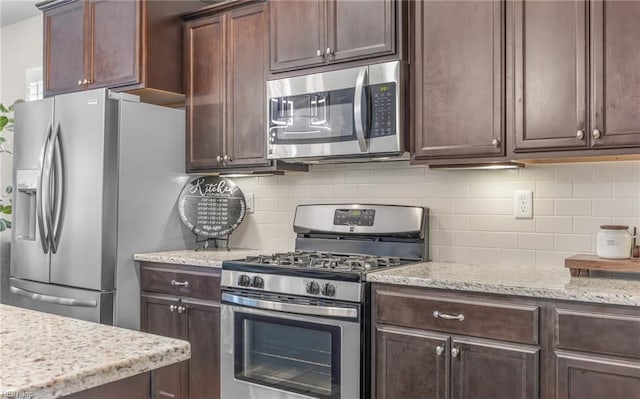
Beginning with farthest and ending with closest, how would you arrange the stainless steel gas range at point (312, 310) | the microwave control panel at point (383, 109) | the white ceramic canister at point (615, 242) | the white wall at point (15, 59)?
the white wall at point (15, 59), the microwave control panel at point (383, 109), the stainless steel gas range at point (312, 310), the white ceramic canister at point (615, 242)

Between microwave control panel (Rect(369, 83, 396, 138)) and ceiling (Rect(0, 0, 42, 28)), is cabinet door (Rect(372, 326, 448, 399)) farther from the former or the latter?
ceiling (Rect(0, 0, 42, 28))

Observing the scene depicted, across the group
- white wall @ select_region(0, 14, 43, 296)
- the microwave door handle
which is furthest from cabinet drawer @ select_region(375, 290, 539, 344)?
white wall @ select_region(0, 14, 43, 296)

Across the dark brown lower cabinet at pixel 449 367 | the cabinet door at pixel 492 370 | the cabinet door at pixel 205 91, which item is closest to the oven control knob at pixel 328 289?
the dark brown lower cabinet at pixel 449 367

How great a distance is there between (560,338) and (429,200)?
3.62 ft

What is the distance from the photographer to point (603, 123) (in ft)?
6.91

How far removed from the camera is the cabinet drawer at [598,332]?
178cm

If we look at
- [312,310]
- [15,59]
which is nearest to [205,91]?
[312,310]

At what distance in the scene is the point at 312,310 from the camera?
2412 mm

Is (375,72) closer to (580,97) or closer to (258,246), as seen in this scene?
(580,97)

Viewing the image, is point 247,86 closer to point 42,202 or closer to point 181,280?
point 181,280

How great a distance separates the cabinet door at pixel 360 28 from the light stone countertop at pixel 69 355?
1831 millimetres

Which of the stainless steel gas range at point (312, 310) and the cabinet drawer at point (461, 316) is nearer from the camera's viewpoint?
the cabinet drawer at point (461, 316)

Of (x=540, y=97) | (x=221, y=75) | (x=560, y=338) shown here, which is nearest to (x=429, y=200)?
(x=540, y=97)

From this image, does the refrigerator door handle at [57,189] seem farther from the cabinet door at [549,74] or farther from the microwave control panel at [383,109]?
the cabinet door at [549,74]
